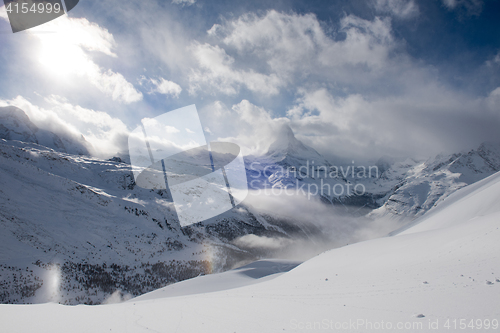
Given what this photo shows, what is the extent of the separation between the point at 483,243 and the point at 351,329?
729 cm

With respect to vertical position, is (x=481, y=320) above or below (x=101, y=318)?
above

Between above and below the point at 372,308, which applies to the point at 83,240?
below

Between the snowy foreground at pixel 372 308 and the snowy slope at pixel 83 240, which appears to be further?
the snowy slope at pixel 83 240

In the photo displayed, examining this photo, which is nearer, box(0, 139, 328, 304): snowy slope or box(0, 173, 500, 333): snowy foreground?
box(0, 173, 500, 333): snowy foreground

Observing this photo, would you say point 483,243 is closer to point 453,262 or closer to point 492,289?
point 453,262

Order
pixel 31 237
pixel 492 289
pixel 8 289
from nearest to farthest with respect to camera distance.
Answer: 1. pixel 492 289
2. pixel 8 289
3. pixel 31 237

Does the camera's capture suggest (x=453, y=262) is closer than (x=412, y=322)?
No

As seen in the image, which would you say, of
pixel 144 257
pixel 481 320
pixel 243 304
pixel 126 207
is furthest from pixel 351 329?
pixel 126 207

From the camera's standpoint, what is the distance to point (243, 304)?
7.37 metres

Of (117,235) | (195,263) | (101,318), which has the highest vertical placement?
(101,318)

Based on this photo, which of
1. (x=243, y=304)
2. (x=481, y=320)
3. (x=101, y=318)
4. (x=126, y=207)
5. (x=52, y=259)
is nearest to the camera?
(x=481, y=320)

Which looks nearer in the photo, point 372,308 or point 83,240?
point 372,308

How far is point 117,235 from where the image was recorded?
48.4 metres

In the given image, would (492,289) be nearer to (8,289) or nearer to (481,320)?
(481,320)
